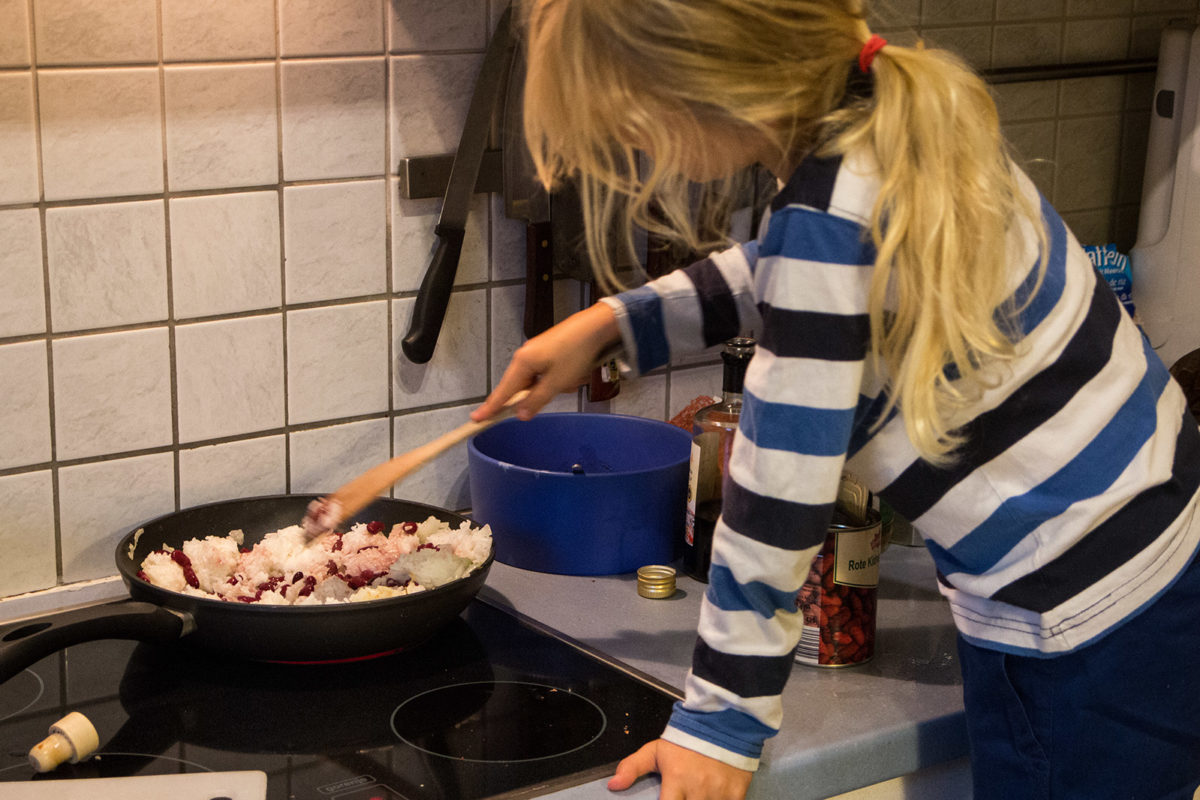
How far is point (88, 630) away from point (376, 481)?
8.5 inches

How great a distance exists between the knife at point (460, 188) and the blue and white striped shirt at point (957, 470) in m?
0.47

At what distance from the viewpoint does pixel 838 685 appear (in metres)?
1.03

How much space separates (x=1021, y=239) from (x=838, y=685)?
0.38 metres

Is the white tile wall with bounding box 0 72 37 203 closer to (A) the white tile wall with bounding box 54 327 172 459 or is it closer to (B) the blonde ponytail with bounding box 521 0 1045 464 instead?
(A) the white tile wall with bounding box 54 327 172 459

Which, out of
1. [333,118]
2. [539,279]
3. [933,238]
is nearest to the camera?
[933,238]

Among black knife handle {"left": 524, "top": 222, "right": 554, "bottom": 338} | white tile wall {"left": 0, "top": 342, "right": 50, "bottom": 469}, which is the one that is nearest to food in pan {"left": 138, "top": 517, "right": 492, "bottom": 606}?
white tile wall {"left": 0, "top": 342, "right": 50, "bottom": 469}

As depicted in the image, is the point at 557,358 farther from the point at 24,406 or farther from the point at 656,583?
the point at 24,406

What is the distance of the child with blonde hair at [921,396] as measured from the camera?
77 centimetres

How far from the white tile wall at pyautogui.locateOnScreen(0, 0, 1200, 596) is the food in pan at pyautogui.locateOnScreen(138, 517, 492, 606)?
0.11 m

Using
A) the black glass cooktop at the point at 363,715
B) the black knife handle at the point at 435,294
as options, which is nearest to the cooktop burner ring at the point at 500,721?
the black glass cooktop at the point at 363,715

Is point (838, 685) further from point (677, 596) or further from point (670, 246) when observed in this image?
point (670, 246)

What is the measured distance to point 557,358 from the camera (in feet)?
3.30

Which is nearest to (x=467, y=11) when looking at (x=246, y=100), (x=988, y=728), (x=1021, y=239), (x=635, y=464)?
(x=246, y=100)

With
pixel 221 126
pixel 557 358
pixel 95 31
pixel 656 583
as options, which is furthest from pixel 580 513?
pixel 95 31
